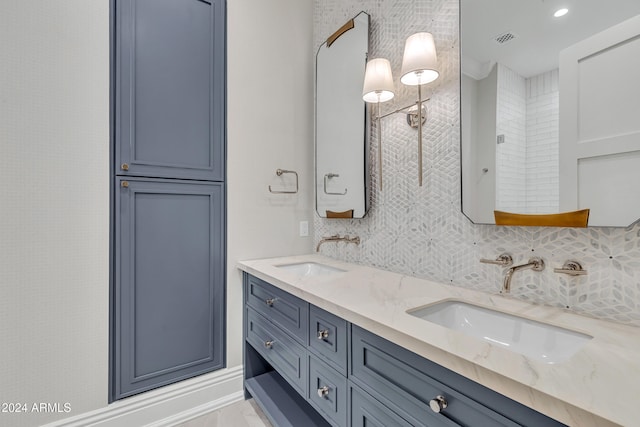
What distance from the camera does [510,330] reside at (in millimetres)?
982

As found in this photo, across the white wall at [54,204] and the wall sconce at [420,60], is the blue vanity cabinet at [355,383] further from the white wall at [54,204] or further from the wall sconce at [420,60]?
the wall sconce at [420,60]

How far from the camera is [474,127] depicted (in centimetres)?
121

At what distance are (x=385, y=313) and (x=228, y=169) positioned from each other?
4.51 ft

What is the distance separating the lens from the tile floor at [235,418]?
Result: 65.5 inches

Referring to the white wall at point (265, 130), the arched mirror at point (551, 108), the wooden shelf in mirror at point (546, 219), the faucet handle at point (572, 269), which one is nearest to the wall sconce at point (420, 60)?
the arched mirror at point (551, 108)

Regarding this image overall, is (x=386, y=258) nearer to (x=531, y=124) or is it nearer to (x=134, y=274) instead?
(x=531, y=124)

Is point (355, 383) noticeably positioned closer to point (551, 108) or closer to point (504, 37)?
point (551, 108)

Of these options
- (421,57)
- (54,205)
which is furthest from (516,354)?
(54,205)

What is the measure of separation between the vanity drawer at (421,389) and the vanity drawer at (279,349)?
1.22 ft

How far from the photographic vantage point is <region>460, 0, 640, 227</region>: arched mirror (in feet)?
2.81

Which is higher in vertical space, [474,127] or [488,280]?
[474,127]

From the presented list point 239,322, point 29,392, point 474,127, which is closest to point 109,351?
point 29,392

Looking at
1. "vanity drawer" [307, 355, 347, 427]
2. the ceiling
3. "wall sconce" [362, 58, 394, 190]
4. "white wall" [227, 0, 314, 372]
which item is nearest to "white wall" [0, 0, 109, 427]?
"white wall" [227, 0, 314, 372]

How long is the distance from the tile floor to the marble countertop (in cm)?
94
